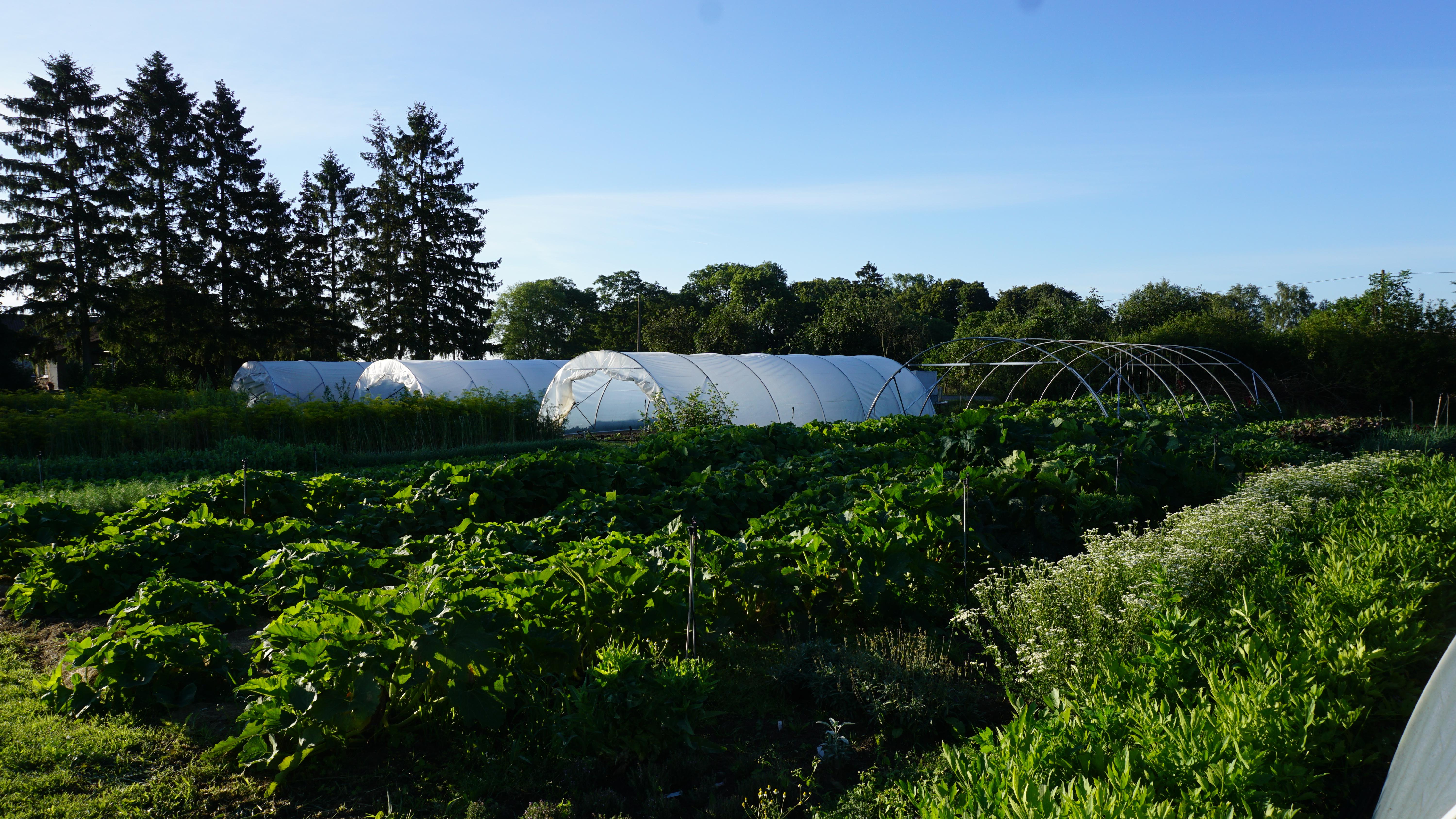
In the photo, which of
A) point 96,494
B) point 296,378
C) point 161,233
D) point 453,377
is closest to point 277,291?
point 161,233

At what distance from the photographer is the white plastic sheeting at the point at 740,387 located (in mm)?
17188

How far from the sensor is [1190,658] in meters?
2.80

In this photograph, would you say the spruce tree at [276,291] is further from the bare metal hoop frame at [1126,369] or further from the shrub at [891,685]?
the shrub at [891,685]

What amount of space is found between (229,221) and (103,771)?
107 feet

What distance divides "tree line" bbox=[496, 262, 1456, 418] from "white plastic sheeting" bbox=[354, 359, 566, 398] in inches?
492

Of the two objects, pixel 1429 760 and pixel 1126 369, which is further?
pixel 1126 369

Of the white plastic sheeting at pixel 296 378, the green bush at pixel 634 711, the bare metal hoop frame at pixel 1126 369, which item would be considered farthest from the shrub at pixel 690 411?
the green bush at pixel 634 711

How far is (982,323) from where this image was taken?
1331 inches

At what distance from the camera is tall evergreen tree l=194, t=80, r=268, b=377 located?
93.8 ft

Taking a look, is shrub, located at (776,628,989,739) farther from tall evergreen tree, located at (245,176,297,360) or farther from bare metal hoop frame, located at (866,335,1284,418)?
tall evergreen tree, located at (245,176,297,360)

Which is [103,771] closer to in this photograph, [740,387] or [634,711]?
[634,711]

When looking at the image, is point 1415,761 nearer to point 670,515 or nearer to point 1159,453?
point 670,515

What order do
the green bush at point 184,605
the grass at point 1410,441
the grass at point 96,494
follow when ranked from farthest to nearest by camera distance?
the grass at point 1410,441 < the grass at point 96,494 < the green bush at point 184,605

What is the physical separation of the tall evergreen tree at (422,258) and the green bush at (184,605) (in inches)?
1257
